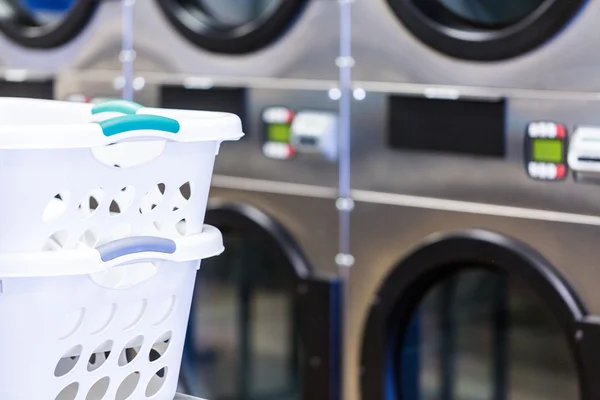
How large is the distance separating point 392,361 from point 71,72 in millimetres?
1172

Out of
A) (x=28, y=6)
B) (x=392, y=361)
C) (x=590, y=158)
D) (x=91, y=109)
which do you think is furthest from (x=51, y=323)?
(x=28, y=6)

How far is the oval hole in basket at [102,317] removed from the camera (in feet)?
3.49

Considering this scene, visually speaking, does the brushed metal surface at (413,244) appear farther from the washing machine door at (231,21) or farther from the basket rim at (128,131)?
the basket rim at (128,131)

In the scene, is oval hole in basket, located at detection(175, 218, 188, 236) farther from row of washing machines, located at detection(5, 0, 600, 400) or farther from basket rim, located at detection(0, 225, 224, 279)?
row of washing machines, located at detection(5, 0, 600, 400)

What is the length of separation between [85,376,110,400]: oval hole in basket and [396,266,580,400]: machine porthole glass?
1.09 meters

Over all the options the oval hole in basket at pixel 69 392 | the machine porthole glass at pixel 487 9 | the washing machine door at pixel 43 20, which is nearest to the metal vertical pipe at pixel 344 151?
the machine porthole glass at pixel 487 9

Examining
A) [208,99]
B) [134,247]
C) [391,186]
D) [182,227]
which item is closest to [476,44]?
[391,186]

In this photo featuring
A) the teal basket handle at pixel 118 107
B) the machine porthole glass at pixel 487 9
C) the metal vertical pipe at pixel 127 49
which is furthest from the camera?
the metal vertical pipe at pixel 127 49

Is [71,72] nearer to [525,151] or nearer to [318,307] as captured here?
[318,307]

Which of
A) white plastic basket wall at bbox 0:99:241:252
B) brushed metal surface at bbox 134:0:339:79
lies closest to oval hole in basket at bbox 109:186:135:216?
white plastic basket wall at bbox 0:99:241:252

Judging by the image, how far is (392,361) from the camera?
2.03 meters

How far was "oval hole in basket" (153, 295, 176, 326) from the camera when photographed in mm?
1126

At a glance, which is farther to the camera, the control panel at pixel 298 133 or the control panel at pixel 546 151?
the control panel at pixel 298 133

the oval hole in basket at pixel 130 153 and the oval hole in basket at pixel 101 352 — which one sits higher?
the oval hole in basket at pixel 130 153
